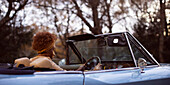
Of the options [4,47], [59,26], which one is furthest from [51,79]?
[59,26]

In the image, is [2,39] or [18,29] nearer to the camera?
[2,39]

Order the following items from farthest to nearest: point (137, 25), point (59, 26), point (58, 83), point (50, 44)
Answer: point (59, 26)
point (137, 25)
point (50, 44)
point (58, 83)

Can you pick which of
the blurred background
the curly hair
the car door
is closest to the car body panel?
the car door

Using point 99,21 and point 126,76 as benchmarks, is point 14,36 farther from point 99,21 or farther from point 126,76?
point 126,76

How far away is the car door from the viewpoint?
156 cm

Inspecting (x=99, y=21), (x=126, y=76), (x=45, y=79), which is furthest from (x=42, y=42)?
(x=99, y=21)

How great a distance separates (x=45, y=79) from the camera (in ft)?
5.36

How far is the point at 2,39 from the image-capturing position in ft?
58.8

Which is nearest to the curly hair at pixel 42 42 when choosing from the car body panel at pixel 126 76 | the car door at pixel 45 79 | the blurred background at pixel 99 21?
the car door at pixel 45 79

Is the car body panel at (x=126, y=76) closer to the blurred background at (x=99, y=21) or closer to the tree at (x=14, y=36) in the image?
the blurred background at (x=99, y=21)

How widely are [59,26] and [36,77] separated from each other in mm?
21564

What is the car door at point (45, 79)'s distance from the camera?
1.56 metres

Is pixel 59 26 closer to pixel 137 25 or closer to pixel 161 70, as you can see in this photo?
pixel 137 25

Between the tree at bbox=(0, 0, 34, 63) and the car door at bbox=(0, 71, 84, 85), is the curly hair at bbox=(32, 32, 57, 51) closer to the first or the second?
the car door at bbox=(0, 71, 84, 85)
